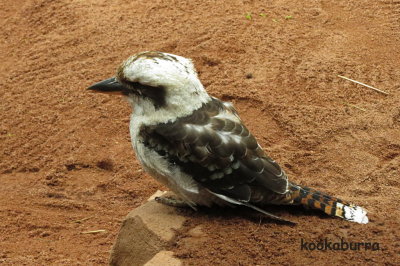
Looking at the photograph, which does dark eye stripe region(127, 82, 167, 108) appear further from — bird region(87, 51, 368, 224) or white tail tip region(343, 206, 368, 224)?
white tail tip region(343, 206, 368, 224)

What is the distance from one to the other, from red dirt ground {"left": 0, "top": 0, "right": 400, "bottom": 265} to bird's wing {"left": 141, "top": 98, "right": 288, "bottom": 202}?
0.25 meters

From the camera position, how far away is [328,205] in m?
4.17

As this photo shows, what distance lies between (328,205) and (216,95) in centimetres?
282

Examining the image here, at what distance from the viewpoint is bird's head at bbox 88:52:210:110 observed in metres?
4.09

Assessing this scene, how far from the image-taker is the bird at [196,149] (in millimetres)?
4133

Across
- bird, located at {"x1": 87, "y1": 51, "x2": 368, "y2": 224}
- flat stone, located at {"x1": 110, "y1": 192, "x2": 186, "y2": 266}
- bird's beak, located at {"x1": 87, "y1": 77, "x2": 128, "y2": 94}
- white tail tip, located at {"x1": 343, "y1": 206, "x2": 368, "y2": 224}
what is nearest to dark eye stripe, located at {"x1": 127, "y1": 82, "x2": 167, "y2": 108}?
bird, located at {"x1": 87, "y1": 51, "x2": 368, "y2": 224}

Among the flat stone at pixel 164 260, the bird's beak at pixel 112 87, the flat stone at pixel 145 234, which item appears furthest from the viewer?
the bird's beak at pixel 112 87

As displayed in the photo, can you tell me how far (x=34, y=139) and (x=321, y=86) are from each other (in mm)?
3360

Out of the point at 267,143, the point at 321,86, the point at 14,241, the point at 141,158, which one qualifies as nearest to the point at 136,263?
the point at 141,158

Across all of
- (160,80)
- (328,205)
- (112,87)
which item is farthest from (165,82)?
(328,205)
